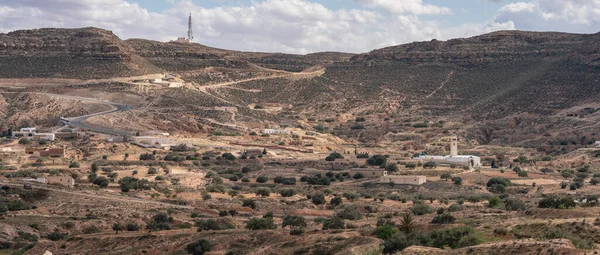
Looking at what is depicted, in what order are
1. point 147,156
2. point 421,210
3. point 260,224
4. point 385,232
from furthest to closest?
point 147,156 < point 421,210 < point 260,224 < point 385,232

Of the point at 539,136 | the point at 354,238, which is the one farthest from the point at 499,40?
the point at 354,238

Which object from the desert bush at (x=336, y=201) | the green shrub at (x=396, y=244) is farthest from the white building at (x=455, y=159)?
the green shrub at (x=396, y=244)

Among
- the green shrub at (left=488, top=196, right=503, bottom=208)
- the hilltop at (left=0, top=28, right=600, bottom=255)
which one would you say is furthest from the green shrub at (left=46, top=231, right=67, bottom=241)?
the green shrub at (left=488, top=196, right=503, bottom=208)

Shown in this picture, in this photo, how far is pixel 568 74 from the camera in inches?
5094

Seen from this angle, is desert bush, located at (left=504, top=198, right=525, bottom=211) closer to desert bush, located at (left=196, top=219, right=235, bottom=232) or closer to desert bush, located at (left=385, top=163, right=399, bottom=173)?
desert bush, located at (left=196, top=219, right=235, bottom=232)

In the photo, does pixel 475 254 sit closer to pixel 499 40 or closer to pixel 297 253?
pixel 297 253

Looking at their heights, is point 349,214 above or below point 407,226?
below

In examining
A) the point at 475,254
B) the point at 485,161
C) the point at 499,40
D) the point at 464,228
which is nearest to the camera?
the point at 475,254

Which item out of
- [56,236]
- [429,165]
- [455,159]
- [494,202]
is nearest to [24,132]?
[429,165]

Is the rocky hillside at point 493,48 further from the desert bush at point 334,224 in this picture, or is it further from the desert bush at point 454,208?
the desert bush at point 334,224

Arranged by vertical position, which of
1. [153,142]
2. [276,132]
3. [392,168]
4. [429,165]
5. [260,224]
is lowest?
[260,224]

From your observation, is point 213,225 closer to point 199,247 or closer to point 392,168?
point 199,247

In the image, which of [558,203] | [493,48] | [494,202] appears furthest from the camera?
[493,48]

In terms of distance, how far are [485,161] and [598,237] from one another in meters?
56.0
